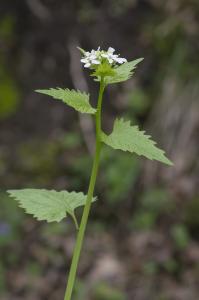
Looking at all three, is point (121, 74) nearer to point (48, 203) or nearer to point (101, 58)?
point (101, 58)

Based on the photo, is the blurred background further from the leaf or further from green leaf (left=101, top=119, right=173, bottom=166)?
green leaf (left=101, top=119, right=173, bottom=166)

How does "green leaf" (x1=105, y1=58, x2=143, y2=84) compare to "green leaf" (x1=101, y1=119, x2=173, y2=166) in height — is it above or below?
above

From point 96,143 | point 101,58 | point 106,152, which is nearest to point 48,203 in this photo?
point 96,143

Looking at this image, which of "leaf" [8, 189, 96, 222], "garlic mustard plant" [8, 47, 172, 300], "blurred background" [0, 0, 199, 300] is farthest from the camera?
"blurred background" [0, 0, 199, 300]

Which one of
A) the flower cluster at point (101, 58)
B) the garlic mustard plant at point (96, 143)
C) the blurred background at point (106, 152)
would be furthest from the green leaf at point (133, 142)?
the blurred background at point (106, 152)

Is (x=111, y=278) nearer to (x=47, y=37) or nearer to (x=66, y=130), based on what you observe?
(x=66, y=130)

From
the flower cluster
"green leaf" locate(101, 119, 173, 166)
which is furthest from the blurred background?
the flower cluster

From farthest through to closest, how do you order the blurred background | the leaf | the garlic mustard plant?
1. the blurred background
2. the leaf
3. the garlic mustard plant

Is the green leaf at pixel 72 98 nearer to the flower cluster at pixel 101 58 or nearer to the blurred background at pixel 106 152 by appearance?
the flower cluster at pixel 101 58
